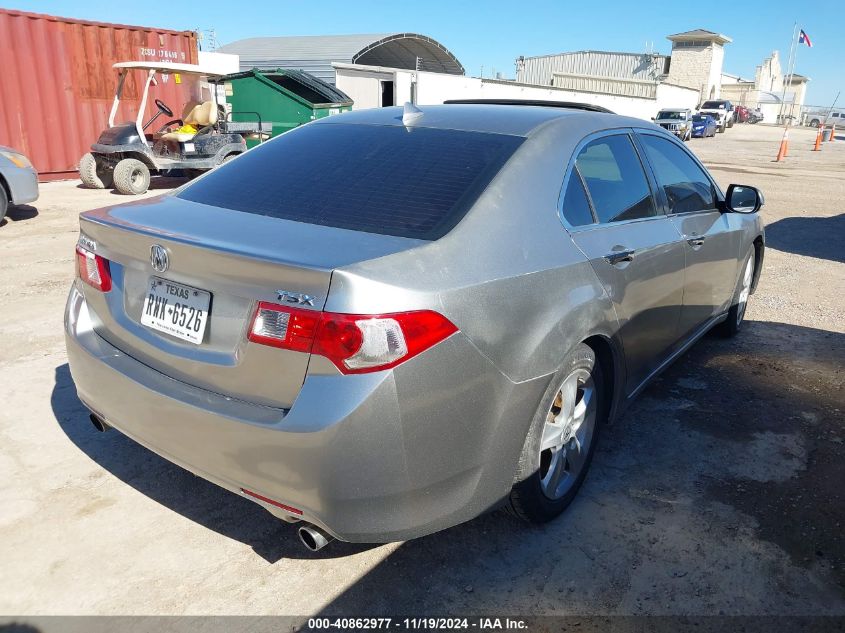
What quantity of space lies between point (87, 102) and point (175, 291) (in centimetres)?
1330

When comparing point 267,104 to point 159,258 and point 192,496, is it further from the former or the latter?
point 159,258

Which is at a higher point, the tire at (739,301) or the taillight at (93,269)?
the taillight at (93,269)

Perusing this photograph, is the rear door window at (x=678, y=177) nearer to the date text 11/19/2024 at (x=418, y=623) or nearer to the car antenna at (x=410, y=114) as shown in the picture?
the car antenna at (x=410, y=114)

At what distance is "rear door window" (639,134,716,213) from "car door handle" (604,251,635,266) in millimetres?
770

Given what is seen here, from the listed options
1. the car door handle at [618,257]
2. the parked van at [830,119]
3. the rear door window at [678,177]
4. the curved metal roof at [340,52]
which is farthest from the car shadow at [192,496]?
the parked van at [830,119]

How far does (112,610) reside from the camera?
7.32ft

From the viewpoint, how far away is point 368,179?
8.60ft

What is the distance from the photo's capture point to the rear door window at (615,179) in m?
2.91

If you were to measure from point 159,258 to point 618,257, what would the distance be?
181cm

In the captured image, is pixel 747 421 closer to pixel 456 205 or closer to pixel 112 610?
pixel 456 205

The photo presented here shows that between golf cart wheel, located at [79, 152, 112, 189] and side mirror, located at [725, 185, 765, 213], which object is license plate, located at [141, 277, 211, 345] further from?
golf cart wheel, located at [79, 152, 112, 189]

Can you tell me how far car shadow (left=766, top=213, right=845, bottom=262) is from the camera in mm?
8359

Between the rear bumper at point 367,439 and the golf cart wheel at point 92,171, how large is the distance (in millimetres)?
10780

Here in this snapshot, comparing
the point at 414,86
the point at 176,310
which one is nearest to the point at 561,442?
the point at 176,310
